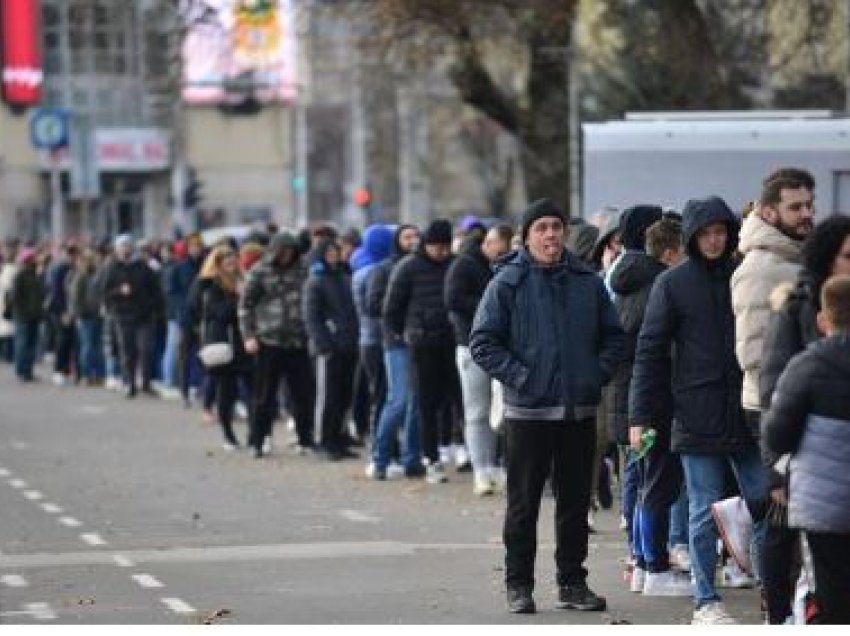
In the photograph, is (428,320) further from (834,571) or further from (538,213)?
(834,571)

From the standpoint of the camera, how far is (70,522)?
17.3 metres

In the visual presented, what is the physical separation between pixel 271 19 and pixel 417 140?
114 ft

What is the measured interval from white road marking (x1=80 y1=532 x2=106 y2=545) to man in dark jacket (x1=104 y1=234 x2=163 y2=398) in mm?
15666

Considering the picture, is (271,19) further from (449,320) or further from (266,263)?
(449,320)

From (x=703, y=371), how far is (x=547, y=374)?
0.80 meters

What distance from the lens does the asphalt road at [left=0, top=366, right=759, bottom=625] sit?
12.7 metres

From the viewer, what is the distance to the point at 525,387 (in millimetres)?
12438

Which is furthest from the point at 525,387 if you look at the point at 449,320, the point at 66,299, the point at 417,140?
the point at 417,140

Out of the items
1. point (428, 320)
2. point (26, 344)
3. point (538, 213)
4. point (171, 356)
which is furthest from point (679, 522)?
point (26, 344)

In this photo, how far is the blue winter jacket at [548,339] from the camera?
40.8 ft

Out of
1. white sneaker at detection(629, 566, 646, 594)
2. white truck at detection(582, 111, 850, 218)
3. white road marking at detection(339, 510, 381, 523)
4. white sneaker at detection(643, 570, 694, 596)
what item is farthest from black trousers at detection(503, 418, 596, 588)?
white truck at detection(582, 111, 850, 218)

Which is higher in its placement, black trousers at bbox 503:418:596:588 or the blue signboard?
the blue signboard

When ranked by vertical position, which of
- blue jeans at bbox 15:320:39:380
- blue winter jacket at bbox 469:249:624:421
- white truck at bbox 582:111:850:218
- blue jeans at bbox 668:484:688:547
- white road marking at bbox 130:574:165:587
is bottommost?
blue jeans at bbox 15:320:39:380

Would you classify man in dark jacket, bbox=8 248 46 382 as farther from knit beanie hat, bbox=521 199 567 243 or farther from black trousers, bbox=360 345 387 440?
knit beanie hat, bbox=521 199 567 243
